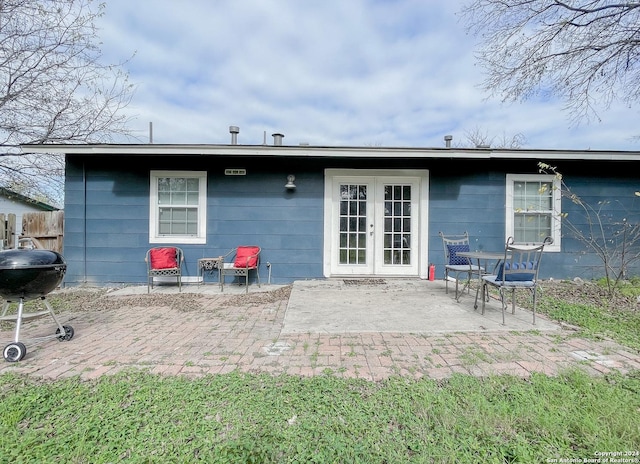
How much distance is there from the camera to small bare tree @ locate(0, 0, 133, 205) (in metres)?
6.12

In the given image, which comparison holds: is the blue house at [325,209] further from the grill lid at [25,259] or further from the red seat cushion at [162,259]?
the grill lid at [25,259]

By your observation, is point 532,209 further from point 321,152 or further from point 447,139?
point 321,152

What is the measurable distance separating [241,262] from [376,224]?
8.72 feet

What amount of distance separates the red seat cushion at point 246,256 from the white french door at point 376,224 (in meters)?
1.49

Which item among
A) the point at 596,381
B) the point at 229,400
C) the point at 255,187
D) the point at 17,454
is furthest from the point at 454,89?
the point at 17,454

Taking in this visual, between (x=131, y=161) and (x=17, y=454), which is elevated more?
(x=131, y=161)

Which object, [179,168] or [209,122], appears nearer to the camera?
[179,168]

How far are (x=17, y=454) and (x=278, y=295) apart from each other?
11.3ft

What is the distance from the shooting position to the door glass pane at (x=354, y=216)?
5.77 metres

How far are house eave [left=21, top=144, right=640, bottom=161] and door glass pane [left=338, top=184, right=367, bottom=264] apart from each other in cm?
77

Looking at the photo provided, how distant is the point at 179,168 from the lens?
18.2ft

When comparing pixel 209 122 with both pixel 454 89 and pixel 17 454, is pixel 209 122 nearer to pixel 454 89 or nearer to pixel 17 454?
pixel 454 89

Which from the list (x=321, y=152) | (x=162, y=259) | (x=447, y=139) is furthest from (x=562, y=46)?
(x=162, y=259)

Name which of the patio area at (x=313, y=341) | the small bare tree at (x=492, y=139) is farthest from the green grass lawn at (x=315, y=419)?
the small bare tree at (x=492, y=139)
